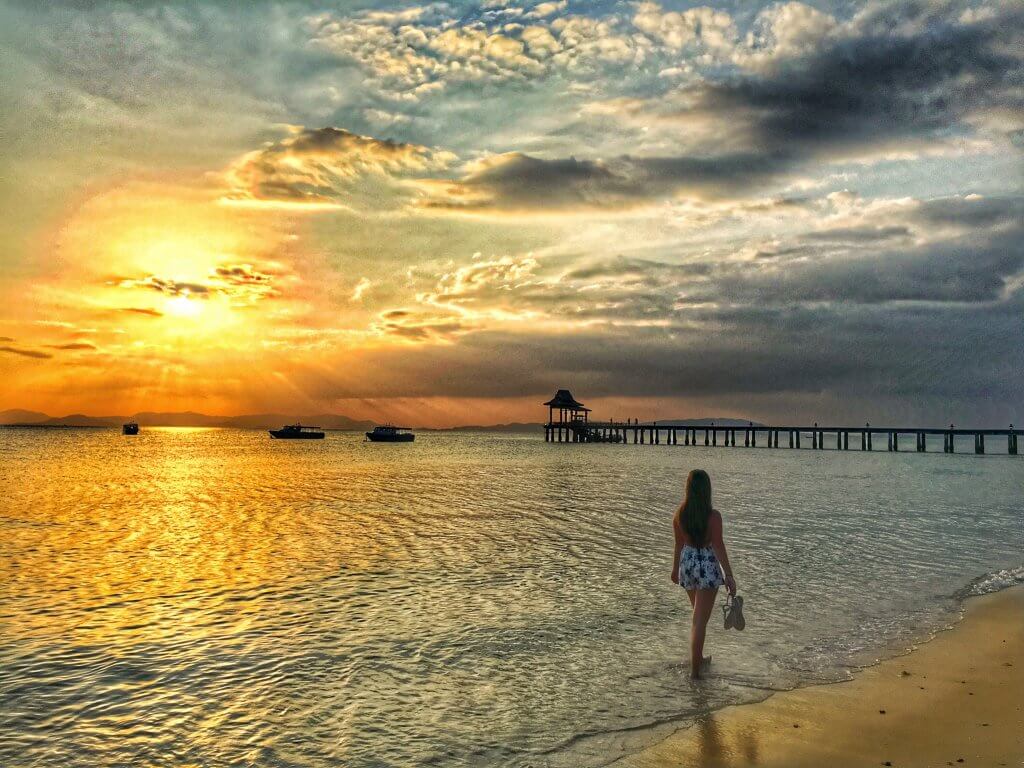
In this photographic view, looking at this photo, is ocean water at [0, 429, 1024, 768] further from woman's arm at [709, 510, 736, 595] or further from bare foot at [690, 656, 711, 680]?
woman's arm at [709, 510, 736, 595]

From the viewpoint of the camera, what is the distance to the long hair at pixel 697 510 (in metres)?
7.43

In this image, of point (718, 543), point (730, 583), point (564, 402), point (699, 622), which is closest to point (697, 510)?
point (718, 543)

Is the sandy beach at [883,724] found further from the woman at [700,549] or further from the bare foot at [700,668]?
the woman at [700,549]

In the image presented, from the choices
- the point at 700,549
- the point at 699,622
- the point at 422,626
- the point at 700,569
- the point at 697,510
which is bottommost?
the point at 422,626

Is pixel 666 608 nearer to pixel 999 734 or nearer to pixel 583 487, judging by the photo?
pixel 999 734

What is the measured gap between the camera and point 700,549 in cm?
766

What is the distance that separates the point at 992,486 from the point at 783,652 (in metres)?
40.6

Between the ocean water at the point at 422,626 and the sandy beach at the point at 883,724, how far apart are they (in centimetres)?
46

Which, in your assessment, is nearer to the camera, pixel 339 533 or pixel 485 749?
pixel 485 749

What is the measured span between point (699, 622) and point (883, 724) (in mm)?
2002

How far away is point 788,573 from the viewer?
14.9 m

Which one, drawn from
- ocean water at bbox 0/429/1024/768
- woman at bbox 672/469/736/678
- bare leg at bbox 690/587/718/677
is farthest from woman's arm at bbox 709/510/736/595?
ocean water at bbox 0/429/1024/768

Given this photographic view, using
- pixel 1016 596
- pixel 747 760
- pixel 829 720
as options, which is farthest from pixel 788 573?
pixel 747 760

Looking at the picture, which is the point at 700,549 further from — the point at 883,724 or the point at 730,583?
the point at 883,724
